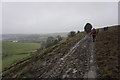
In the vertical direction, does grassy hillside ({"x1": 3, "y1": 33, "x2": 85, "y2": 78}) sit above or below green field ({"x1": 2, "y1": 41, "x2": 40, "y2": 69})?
above

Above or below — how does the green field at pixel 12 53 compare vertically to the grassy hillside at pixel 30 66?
below

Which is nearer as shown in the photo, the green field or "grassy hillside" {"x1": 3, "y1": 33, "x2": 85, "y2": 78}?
"grassy hillside" {"x1": 3, "y1": 33, "x2": 85, "y2": 78}

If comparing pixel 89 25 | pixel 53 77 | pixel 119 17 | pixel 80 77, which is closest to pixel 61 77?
pixel 53 77

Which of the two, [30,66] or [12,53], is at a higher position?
[30,66]

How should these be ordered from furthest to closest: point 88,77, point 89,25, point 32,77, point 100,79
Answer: point 89,25 → point 32,77 → point 88,77 → point 100,79

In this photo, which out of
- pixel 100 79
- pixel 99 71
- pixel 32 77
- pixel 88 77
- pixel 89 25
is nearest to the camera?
pixel 100 79

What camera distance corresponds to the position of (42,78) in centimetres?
465

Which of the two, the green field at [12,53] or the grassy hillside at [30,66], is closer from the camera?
the grassy hillside at [30,66]

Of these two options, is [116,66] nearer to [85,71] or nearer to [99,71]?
[99,71]

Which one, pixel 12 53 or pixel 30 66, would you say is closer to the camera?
pixel 30 66

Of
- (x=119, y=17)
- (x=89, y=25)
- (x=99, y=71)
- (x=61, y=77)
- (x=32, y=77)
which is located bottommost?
(x=32, y=77)

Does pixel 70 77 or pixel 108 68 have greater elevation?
pixel 108 68

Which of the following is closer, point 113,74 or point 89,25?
point 113,74

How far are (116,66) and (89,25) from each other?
34308 millimetres
